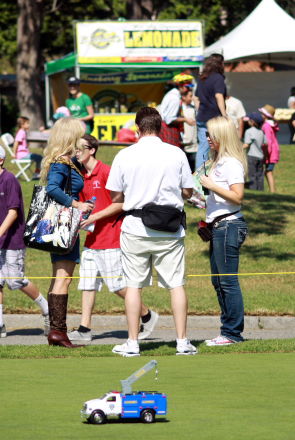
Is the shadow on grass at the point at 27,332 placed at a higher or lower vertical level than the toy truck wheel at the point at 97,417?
lower

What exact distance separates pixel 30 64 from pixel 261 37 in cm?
1032

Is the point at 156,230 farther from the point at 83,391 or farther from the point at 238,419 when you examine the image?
the point at 238,419

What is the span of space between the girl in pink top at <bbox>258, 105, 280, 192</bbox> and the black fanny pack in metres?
9.87

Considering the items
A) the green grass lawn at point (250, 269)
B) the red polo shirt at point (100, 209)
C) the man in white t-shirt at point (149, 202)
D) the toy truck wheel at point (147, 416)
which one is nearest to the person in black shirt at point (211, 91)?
the green grass lawn at point (250, 269)

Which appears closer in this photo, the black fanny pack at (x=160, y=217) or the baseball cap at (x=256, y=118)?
the black fanny pack at (x=160, y=217)

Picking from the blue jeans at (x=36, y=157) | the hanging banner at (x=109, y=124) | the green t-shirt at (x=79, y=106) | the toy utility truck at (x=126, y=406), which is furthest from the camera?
the hanging banner at (x=109, y=124)

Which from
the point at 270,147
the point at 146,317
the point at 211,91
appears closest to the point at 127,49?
the point at 270,147

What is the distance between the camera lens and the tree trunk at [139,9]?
31.0m

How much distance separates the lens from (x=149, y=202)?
18.9ft

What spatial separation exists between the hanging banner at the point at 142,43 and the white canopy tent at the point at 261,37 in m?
1.23

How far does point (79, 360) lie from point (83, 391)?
4.23 ft

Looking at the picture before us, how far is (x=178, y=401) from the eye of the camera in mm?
4113

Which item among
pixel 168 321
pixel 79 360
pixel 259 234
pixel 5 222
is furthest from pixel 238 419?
pixel 259 234

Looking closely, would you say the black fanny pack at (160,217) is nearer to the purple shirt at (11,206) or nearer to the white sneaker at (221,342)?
the white sneaker at (221,342)
